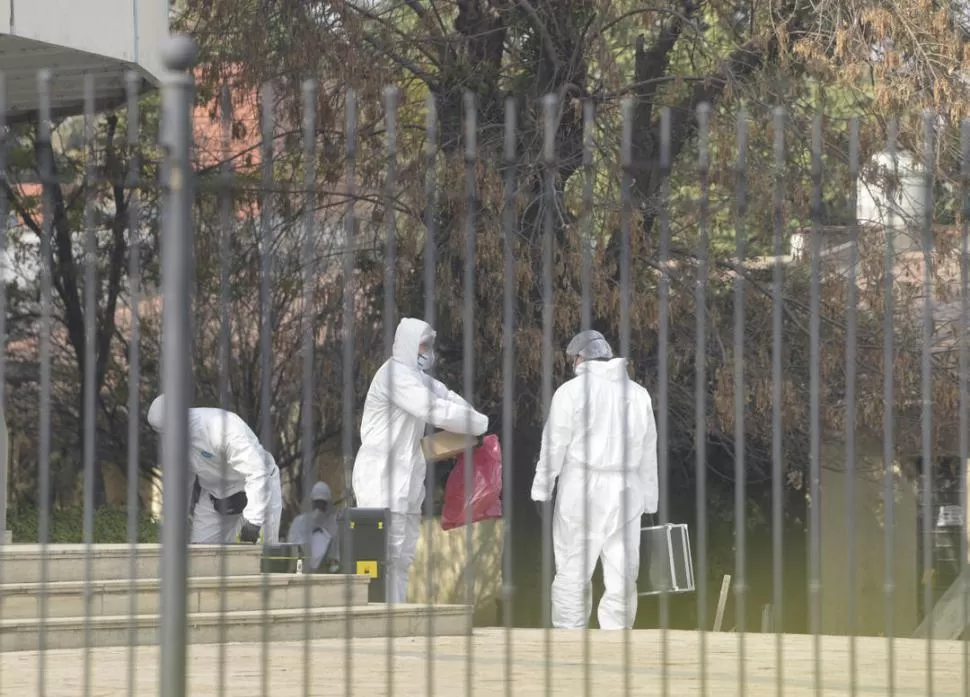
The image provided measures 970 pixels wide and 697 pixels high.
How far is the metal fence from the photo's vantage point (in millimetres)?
4602

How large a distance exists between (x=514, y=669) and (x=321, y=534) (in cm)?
655

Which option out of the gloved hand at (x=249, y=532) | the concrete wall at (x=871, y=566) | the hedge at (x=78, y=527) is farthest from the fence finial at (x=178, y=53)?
the concrete wall at (x=871, y=566)

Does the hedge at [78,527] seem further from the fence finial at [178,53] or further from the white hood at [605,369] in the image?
the fence finial at [178,53]

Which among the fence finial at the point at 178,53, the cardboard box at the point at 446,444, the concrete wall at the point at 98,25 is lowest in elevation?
the cardboard box at the point at 446,444

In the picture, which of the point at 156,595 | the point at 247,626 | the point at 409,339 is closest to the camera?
the point at 247,626

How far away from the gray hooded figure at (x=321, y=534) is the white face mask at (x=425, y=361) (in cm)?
132

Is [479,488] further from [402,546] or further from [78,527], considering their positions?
[78,527]

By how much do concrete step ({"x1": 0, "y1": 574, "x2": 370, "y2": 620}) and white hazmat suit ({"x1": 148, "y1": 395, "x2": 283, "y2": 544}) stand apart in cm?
25

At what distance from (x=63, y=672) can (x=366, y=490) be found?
10.5ft

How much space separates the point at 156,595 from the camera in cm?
770

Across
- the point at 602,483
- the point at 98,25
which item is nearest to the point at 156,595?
the point at 602,483

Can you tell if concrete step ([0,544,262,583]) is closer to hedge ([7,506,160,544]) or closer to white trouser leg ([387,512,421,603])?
white trouser leg ([387,512,421,603])

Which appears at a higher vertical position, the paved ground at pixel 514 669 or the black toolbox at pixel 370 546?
the black toolbox at pixel 370 546

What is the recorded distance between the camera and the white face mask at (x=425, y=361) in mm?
7738
